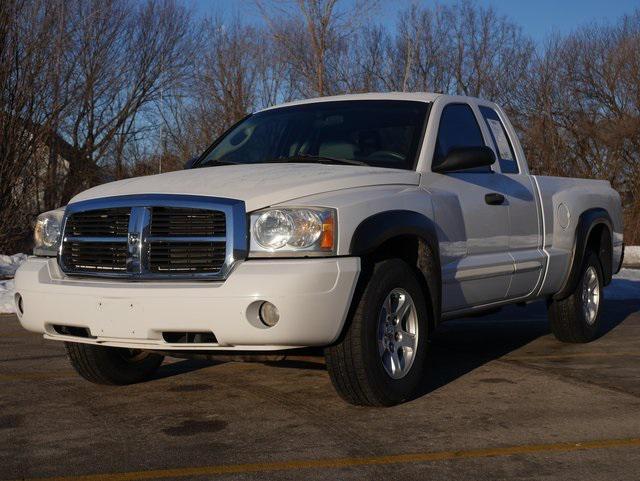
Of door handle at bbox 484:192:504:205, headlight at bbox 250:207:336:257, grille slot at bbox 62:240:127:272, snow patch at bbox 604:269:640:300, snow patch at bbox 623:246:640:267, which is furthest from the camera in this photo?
snow patch at bbox 623:246:640:267

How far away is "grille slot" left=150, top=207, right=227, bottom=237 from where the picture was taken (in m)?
4.86

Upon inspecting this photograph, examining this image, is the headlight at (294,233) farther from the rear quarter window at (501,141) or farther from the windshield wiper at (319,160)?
the rear quarter window at (501,141)

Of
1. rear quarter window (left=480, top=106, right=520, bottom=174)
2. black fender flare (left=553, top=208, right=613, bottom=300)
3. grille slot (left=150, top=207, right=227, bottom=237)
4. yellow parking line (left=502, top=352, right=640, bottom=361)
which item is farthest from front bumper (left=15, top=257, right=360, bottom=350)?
black fender flare (left=553, top=208, right=613, bottom=300)

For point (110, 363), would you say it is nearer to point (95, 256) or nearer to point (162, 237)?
point (95, 256)

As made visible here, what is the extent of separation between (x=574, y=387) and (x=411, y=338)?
3.90 ft

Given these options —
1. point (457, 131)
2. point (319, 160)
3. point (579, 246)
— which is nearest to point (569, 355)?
point (579, 246)

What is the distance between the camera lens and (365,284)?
4.99 meters

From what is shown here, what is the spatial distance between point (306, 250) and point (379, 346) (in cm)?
70

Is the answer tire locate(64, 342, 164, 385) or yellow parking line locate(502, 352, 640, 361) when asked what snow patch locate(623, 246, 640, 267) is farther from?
tire locate(64, 342, 164, 385)

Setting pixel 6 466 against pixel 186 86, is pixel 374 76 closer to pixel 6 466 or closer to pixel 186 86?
pixel 186 86

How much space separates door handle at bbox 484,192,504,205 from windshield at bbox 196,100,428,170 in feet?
2.16

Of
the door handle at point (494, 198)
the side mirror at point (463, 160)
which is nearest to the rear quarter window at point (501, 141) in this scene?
the door handle at point (494, 198)

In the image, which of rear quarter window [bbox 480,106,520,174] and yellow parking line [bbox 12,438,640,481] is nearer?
yellow parking line [bbox 12,438,640,481]

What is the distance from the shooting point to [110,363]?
585cm
